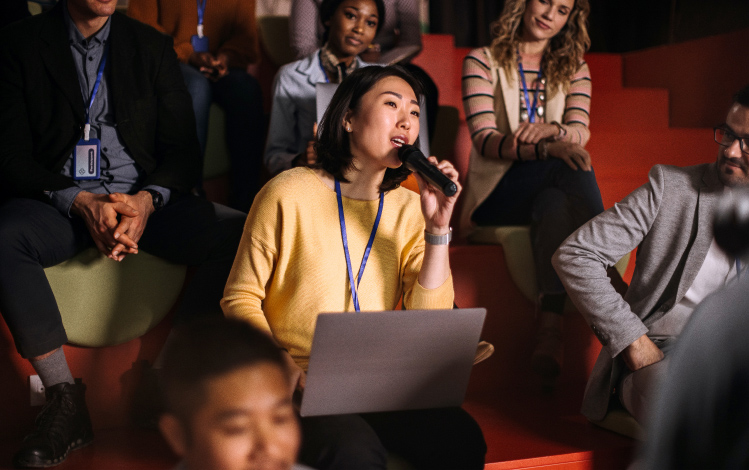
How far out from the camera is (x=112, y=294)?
1.63m

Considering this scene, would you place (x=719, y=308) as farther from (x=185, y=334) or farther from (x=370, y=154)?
(x=370, y=154)

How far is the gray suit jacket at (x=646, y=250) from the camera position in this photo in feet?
4.77

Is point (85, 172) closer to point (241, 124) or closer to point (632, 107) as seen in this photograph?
point (241, 124)

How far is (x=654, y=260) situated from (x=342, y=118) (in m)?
0.83

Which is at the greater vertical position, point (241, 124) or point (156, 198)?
point (241, 124)

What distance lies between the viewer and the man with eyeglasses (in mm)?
1441

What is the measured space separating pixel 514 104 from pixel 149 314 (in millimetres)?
1408

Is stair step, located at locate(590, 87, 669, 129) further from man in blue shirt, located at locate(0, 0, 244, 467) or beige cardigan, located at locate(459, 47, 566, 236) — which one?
man in blue shirt, located at locate(0, 0, 244, 467)

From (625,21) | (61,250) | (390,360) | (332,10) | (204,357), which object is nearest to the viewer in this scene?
(204,357)

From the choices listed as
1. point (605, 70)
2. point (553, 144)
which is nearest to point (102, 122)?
point (553, 144)

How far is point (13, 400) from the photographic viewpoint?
1560 mm

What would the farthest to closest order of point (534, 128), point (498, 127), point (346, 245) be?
1. point (498, 127)
2. point (534, 128)
3. point (346, 245)

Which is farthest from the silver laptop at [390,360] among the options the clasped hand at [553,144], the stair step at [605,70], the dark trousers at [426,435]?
the stair step at [605,70]

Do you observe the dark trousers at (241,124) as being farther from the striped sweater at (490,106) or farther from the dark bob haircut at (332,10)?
the striped sweater at (490,106)
